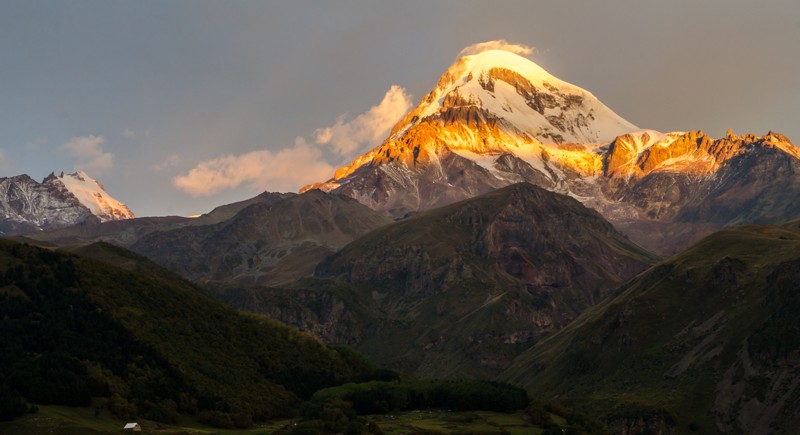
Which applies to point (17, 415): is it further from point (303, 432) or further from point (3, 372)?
point (303, 432)

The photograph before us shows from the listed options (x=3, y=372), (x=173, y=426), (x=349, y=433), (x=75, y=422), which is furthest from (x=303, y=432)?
(x=3, y=372)

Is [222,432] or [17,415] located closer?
[17,415]

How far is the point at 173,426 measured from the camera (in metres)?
198

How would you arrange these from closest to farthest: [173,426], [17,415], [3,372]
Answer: [17,415]
[3,372]
[173,426]

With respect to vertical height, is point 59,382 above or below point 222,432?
above

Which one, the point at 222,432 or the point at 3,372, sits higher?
the point at 3,372

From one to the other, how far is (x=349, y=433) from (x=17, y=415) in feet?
237

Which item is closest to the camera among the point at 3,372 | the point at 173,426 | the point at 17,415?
the point at 17,415

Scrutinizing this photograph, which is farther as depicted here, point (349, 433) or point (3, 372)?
point (349, 433)

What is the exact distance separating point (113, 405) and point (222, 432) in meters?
25.5

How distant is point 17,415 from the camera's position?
162125 millimetres

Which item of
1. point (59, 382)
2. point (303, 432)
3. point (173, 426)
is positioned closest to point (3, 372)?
point (59, 382)

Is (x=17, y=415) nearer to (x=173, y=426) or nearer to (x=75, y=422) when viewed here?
(x=75, y=422)

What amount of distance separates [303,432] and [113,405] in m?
42.6
